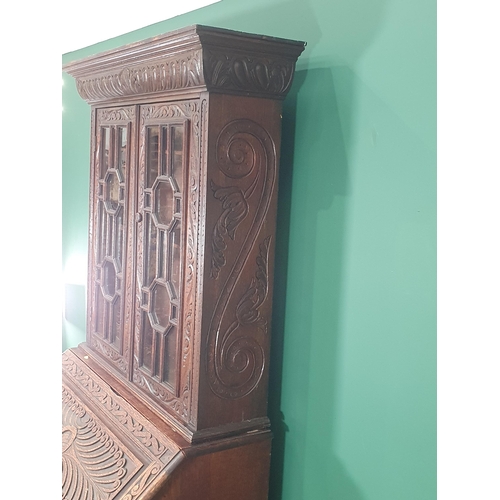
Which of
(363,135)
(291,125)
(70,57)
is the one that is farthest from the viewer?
(70,57)

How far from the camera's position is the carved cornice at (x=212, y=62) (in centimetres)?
146

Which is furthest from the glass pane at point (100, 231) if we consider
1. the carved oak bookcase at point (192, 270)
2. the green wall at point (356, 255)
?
the green wall at point (356, 255)

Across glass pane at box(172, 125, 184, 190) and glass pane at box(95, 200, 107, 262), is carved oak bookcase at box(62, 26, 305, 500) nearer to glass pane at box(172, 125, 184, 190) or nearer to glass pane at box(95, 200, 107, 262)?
glass pane at box(172, 125, 184, 190)

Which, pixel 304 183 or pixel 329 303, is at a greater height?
pixel 304 183

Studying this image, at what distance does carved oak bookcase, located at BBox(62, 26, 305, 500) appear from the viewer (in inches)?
61.1

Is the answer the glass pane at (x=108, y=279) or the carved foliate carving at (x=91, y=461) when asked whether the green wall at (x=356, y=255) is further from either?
the glass pane at (x=108, y=279)

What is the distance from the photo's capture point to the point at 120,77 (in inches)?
72.5

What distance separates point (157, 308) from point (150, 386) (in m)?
0.24

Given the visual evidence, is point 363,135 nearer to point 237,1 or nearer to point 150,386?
point 237,1

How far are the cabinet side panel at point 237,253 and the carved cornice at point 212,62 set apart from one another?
0.05 metres

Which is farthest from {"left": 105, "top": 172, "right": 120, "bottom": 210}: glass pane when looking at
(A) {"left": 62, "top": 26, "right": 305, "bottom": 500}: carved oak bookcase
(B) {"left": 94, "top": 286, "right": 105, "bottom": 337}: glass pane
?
(B) {"left": 94, "top": 286, "right": 105, "bottom": 337}: glass pane

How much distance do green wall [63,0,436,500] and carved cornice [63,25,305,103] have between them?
15 centimetres

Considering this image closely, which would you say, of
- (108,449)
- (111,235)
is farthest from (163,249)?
(108,449)
